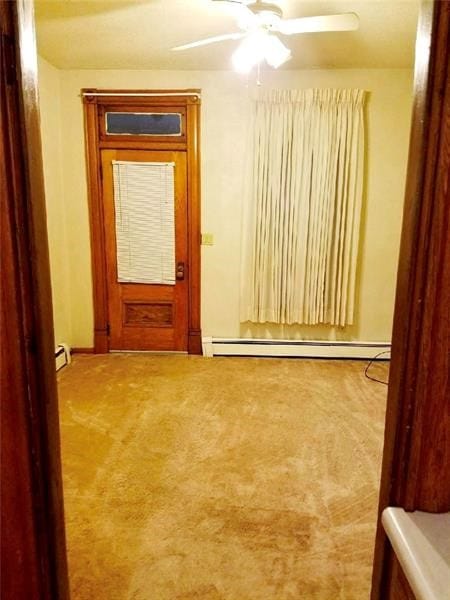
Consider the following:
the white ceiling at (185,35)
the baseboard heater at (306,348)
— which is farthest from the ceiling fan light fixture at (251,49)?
the baseboard heater at (306,348)

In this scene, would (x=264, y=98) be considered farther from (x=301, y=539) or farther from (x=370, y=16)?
(x=301, y=539)

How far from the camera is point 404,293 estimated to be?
93 centimetres

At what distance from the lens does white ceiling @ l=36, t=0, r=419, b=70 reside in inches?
111

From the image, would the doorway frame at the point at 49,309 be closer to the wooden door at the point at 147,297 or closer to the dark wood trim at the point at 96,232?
the wooden door at the point at 147,297

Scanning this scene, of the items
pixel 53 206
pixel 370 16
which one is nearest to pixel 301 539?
pixel 370 16

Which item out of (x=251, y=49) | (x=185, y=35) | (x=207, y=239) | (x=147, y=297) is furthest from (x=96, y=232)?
(x=251, y=49)

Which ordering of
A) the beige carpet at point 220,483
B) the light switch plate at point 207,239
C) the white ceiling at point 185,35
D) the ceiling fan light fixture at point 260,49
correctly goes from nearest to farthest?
the beige carpet at point 220,483
the ceiling fan light fixture at point 260,49
the white ceiling at point 185,35
the light switch plate at point 207,239

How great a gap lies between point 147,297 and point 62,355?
0.99 m

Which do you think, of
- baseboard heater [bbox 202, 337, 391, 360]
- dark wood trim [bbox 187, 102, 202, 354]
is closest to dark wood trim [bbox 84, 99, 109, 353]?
dark wood trim [bbox 187, 102, 202, 354]

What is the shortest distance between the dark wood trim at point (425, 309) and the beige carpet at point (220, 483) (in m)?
1.10

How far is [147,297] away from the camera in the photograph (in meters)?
4.54

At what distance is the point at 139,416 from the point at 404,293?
2672 mm

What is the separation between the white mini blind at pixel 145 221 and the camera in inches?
169

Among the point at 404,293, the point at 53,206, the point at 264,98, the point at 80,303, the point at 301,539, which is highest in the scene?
the point at 264,98
